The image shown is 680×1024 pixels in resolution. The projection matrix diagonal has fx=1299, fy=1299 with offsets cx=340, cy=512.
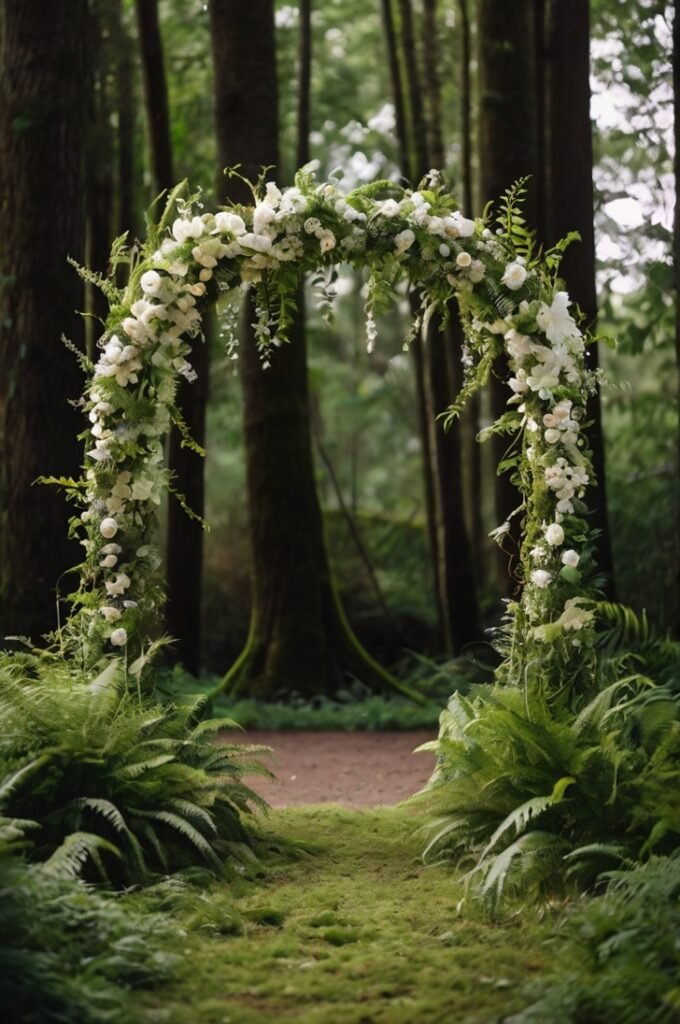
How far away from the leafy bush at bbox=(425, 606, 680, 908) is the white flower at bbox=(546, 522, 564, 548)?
2.77ft

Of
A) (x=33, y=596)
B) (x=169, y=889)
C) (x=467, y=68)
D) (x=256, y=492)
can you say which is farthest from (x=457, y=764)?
(x=467, y=68)

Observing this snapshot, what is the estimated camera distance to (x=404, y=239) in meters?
7.53

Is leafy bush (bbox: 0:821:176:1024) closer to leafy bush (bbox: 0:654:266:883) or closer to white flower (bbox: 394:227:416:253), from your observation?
leafy bush (bbox: 0:654:266:883)

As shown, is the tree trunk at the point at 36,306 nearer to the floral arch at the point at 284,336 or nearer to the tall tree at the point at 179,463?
the floral arch at the point at 284,336

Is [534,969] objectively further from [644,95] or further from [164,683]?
[644,95]

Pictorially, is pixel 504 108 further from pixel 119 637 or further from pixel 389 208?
pixel 119 637

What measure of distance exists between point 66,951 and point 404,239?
14.4 ft

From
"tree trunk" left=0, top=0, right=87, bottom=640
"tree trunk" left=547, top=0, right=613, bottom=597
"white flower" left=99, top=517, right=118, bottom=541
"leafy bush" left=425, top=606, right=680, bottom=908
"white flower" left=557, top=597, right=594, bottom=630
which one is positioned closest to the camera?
"leafy bush" left=425, top=606, right=680, bottom=908

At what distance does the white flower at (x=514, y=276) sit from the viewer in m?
7.54

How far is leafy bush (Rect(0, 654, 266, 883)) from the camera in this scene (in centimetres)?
631

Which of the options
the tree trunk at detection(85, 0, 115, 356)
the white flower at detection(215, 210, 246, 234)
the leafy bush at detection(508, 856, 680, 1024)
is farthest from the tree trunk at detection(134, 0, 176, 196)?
the leafy bush at detection(508, 856, 680, 1024)

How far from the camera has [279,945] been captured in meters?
5.70

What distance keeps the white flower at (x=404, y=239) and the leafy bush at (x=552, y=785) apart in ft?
8.55

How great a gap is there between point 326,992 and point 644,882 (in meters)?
1.43
